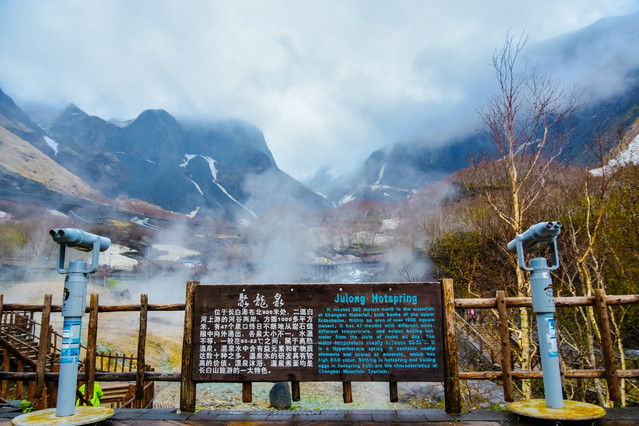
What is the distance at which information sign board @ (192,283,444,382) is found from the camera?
4520mm

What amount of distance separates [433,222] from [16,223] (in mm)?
43993

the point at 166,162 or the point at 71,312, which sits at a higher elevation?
the point at 166,162

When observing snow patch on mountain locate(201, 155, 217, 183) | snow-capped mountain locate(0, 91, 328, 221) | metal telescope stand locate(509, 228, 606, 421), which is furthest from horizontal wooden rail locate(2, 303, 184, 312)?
snow patch on mountain locate(201, 155, 217, 183)

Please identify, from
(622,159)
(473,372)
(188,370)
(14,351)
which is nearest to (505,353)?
(473,372)

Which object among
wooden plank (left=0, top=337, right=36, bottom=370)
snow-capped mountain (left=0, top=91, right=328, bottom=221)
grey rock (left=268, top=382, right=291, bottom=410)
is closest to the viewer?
wooden plank (left=0, top=337, right=36, bottom=370)

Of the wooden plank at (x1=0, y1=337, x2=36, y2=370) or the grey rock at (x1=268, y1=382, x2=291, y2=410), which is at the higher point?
the wooden plank at (x1=0, y1=337, x2=36, y2=370)

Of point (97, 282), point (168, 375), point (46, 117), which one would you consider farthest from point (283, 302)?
point (46, 117)

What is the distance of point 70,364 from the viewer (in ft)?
13.7

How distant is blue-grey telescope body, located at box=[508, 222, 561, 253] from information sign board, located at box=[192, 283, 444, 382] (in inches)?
45.7

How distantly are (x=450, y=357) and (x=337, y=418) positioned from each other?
4.95ft

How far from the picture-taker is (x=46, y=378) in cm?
515

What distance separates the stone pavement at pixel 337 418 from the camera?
13.5 ft

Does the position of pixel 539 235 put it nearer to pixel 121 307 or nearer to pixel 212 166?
pixel 121 307

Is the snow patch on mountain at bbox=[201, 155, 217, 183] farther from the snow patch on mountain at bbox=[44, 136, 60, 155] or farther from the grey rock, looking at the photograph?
the grey rock
